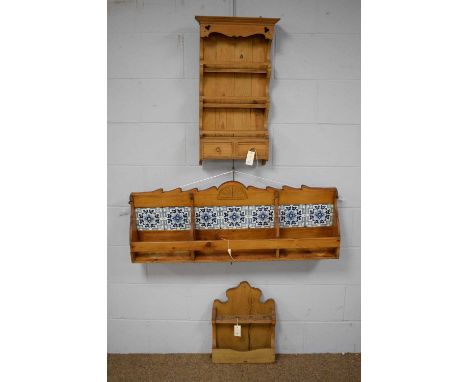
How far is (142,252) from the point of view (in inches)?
83.3

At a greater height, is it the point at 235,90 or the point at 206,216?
the point at 235,90

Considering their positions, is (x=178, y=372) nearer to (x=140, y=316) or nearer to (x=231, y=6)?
(x=140, y=316)

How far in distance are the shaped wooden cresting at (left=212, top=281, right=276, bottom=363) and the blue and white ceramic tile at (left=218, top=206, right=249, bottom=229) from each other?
38 cm

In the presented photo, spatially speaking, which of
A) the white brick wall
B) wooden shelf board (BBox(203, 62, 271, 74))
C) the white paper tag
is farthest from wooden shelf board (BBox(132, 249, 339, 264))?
wooden shelf board (BBox(203, 62, 271, 74))

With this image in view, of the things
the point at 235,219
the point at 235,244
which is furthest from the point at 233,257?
the point at 235,219

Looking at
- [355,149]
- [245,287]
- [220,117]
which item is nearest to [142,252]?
[245,287]

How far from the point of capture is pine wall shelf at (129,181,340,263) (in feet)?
7.03

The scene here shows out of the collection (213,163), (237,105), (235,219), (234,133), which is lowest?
(235,219)

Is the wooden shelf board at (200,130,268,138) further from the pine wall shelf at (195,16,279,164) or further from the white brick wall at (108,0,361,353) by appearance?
the white brick wall at (108,0,361,353)

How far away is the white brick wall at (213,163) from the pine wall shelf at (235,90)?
5.4 inches

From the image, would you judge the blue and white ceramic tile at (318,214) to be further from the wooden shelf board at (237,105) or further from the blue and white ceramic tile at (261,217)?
the wooden shelf board at (237,105)

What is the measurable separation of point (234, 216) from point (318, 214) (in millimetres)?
486

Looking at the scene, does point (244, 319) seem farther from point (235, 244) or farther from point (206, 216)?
point (206, 216)

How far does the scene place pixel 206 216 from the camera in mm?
2170
